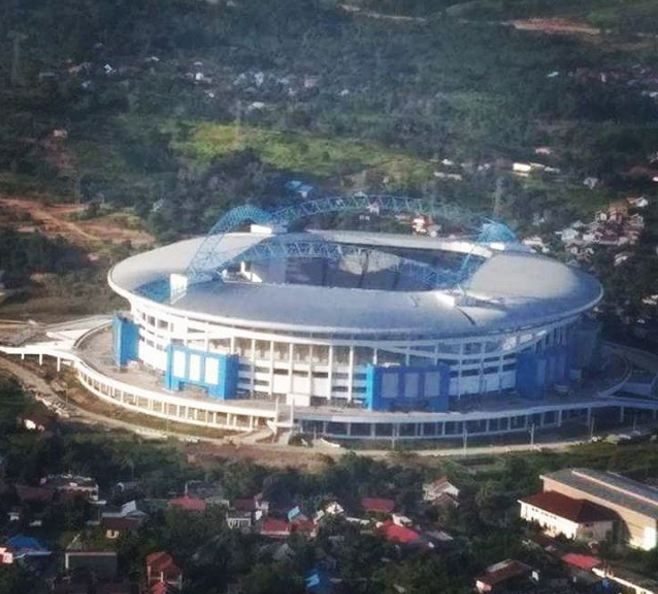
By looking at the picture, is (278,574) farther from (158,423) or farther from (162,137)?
(162,137)

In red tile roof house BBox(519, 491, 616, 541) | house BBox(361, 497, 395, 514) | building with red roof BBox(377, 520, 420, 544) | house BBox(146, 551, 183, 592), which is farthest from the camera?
house BBox(361, 497, 395, 514)

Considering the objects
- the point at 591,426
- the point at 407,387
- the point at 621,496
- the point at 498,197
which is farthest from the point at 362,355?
the point at 498,197

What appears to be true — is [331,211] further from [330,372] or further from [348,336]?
[348,336]

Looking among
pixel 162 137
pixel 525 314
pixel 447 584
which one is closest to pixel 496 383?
pixel 525 314

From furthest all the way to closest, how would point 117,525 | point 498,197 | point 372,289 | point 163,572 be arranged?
point 498,197 → point 372,289 → point 117,525 → point 163,572

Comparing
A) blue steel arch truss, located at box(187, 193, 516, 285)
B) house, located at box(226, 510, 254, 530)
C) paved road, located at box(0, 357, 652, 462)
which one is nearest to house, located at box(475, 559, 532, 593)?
house, located at box(226, 510, 254, 530)

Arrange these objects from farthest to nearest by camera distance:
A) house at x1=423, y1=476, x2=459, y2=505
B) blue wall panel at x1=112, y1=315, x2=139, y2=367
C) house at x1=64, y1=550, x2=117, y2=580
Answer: blue wall panel at x1=112, y1=315, x2=139, y2=367 < house at x1=423, y1=476, x2=459, y2=505 < house at x1=64, y1=550, x2=117, y2=580

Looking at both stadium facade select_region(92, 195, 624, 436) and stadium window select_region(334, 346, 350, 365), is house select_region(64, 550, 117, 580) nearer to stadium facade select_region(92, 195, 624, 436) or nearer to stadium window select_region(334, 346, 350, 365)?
stadium facade select_region(92, 195, 624, 436)
